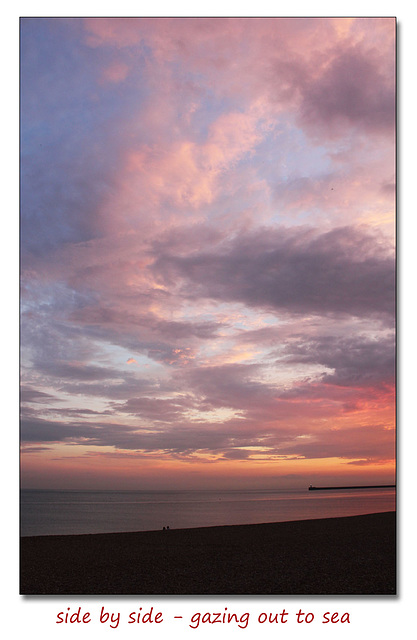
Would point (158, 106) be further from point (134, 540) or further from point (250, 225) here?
point (134, 540)

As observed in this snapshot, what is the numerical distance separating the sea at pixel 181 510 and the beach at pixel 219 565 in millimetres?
1409

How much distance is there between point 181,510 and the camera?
64.2 ft

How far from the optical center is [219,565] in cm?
751

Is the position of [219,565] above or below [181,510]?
above

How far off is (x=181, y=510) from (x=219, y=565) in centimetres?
1267

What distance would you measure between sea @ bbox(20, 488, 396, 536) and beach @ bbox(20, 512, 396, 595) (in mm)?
1409

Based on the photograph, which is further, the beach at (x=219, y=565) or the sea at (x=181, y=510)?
the sea at (x=181, y=510)

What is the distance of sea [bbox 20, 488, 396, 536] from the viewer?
38.0ft

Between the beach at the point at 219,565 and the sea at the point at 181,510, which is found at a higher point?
the beach at the point at 219,565

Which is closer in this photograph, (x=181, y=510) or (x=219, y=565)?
(x=219, y=565)

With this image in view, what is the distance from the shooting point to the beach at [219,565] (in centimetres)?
673

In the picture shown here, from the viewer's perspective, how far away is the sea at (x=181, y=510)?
11570mm
